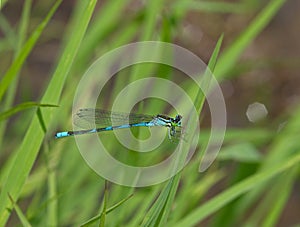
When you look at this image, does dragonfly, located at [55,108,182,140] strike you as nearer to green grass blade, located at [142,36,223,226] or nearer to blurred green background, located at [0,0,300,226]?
blurred green background, located at [0,0,300,226]

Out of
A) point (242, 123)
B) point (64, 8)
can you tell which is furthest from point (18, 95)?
point (242, 123)

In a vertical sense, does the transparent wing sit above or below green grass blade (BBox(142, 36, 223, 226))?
above

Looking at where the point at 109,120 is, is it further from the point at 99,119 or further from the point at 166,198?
the point at 166,198

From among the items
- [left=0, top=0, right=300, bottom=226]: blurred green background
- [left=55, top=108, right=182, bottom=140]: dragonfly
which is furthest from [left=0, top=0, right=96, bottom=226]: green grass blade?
[left=55, top=108, right=182, bottom=140]: dragonfly

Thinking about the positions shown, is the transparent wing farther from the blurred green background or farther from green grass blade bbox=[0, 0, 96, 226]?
green grass blade bbox=[0, 0, 96, 226]

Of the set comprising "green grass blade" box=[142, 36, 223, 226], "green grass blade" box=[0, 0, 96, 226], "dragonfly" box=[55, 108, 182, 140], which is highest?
"dragonfly" box=[55, 108, 182, 140]

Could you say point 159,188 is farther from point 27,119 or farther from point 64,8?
point 64,8

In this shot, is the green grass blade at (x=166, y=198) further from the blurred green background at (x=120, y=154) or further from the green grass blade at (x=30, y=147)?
the green grass blade at (x=30, y=147)

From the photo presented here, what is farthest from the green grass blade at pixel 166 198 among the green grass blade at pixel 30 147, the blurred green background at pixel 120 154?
the green grass blade at pixel 30 147

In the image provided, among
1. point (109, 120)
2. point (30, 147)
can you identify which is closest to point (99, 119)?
point (109, 120)

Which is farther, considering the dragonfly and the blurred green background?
the dragonfly

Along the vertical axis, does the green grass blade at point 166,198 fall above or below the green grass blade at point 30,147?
below
